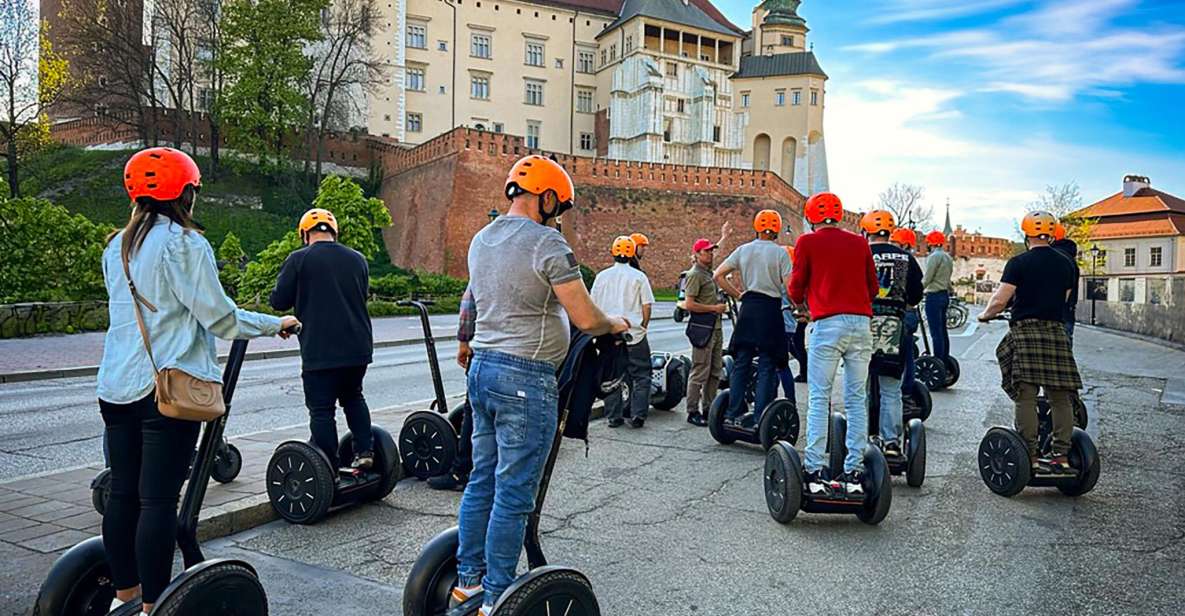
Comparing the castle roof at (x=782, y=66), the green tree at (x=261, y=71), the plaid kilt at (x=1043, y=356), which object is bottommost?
the plaid kilt at (x=1043, y=356)

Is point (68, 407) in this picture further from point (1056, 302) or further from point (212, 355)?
point (1056, 302)

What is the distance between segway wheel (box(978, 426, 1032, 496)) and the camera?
21.6 ft

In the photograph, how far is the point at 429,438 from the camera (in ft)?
22.7

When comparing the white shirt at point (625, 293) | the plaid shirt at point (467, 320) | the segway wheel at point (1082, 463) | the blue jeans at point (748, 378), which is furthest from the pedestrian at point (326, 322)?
the segway wheel at point (1082, 463)

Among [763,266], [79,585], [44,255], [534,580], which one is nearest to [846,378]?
[763,266]

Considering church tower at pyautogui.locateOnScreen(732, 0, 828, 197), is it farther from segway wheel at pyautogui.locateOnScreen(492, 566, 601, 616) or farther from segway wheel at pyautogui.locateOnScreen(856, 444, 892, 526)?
segway wheel at pyautogui.locateOnScreen(492, 566, 601, 616)

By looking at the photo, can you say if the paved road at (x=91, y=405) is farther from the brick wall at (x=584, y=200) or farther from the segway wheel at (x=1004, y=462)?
the brick wall at (x=584, y=200)

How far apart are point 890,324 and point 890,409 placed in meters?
0.78

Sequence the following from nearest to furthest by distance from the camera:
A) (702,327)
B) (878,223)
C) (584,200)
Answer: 1. (878,223)
2. (702,327)
3. (584,200)

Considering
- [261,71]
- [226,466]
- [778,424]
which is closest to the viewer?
[226,466]

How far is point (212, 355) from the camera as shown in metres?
3.63

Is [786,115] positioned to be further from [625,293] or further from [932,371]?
[625,293]

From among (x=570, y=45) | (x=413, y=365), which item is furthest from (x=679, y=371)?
(x=570, y=45)

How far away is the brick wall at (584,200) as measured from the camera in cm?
4853
